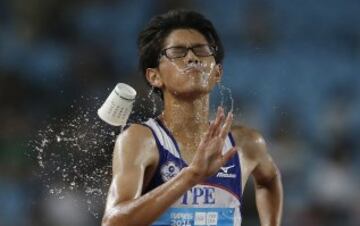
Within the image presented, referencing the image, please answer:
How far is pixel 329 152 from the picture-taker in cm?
808

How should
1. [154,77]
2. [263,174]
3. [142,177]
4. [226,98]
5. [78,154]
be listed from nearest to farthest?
[142,177], [154,77], [263,174], [78,154], [226,98]

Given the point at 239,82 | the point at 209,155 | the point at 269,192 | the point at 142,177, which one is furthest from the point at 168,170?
the point at 239,82

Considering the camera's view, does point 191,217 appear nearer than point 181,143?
Yes

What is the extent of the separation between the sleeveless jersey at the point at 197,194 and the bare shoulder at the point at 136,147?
0.05 meters

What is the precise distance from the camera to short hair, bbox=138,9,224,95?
4266 millimetres

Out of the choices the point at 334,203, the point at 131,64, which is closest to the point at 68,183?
Result: the point at 131,64

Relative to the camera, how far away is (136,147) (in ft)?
12.7

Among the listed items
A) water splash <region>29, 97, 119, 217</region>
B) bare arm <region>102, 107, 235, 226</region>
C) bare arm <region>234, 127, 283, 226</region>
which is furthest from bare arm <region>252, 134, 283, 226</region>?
water splash <region>29, 97, 119, 217</region>

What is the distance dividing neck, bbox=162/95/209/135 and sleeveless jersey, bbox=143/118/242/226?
77 millimetres

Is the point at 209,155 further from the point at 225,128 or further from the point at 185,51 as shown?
the point at 185,51

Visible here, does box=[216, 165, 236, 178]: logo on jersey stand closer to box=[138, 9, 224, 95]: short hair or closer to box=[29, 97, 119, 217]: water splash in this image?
box=[138, 9, 224, 95]: short hair

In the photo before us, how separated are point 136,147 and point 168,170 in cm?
20

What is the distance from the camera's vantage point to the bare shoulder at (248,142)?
4297mm

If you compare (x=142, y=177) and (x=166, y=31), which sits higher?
(x=166, y=31)
